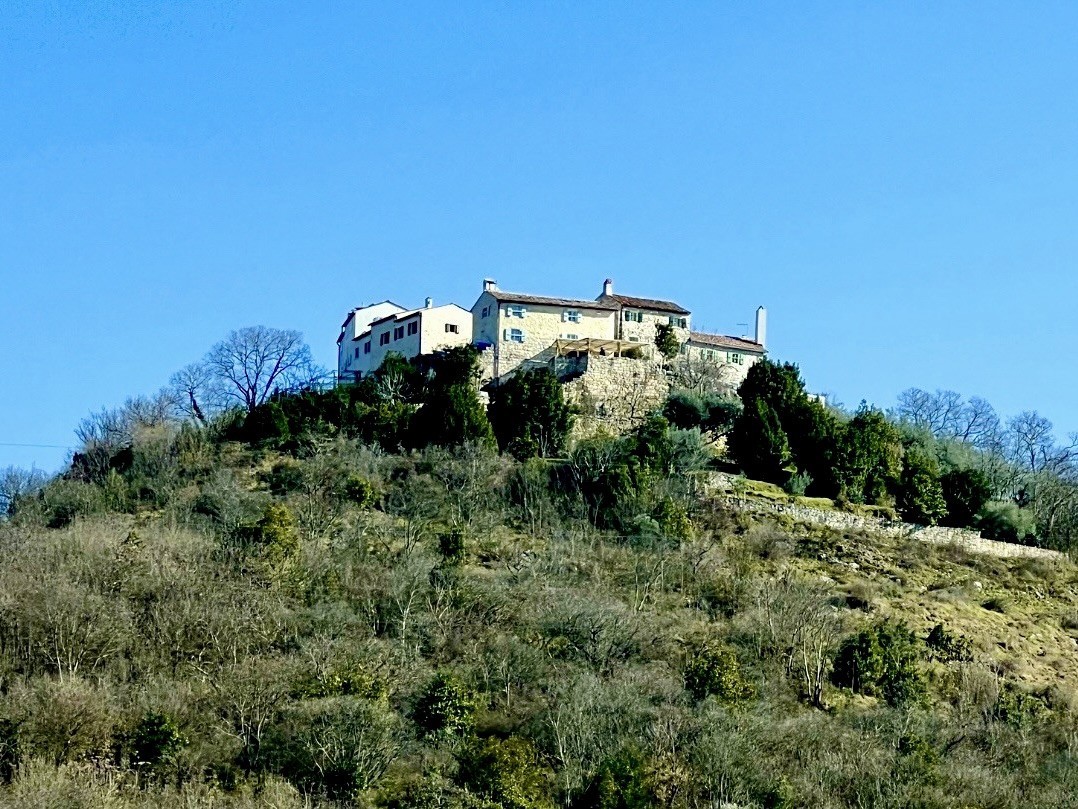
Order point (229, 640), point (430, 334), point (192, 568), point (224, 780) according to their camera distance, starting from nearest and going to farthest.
Result: point (224, 780) < point (229, 640) < point (192, 568) < point (430, 334)

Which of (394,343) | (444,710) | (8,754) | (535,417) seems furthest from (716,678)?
(394,343)

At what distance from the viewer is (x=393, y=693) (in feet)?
152

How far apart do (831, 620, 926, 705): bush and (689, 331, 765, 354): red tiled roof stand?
26896mm

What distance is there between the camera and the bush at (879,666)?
5072 centimetres

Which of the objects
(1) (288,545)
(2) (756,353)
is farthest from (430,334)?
(1) (288,545)

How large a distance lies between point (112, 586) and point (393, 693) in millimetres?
10282

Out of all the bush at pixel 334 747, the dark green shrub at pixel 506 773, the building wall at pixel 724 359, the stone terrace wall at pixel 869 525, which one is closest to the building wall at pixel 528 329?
the building wall at pixel 724 359

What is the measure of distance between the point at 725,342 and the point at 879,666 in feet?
96.6

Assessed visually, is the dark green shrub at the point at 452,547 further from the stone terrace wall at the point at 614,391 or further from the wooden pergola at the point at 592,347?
the wooden pergola at the point at 592,347

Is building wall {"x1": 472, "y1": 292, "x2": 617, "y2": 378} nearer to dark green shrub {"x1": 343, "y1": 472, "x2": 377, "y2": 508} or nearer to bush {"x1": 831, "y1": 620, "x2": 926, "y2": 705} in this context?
dark green shrub {"x1": 343, "y1": 472, "x2": 377, "y2": 508}

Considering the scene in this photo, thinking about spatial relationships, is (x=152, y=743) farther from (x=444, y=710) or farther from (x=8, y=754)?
(x=444, y=710)

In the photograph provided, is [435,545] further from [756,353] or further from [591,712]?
[756,353]

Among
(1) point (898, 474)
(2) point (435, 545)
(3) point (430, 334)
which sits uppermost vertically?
(3) point (430, 334)

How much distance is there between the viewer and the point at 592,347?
74.3 meters
